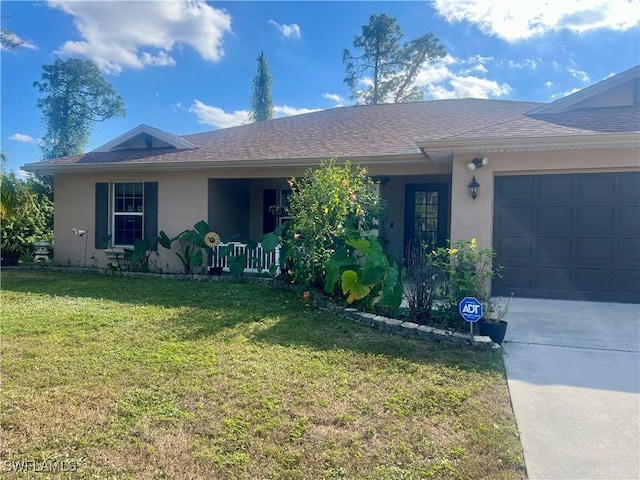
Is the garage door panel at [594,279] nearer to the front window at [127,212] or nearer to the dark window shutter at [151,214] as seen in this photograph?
the dark window shutter at [151,214]

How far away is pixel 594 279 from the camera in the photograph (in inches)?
277

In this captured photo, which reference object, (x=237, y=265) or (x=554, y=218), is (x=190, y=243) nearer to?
(x=237, y=265)

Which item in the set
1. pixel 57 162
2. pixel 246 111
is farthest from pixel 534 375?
pixel 246 111

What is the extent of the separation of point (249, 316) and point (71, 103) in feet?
99.2

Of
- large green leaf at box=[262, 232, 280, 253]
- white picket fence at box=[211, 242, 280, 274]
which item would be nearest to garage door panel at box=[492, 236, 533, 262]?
large green leaf at box=[262, 232, 280, 253]

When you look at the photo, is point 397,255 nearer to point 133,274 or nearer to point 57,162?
point 133,274

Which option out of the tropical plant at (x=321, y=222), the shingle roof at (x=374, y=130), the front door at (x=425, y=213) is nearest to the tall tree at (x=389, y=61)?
the shingle roof at (x=374, y=130)

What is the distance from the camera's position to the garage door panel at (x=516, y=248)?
24.1ft

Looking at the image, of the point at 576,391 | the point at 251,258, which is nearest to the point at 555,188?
the point at 576,391

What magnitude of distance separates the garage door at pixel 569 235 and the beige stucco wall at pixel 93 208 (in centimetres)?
704

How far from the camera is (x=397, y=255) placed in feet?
36.4

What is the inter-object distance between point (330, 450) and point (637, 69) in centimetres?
870

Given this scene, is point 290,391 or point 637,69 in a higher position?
point 637,69

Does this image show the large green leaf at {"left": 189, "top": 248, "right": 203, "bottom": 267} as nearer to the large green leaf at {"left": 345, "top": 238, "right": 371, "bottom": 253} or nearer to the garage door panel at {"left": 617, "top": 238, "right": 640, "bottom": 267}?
the large green leaf at {"left": 345, "top": 238, "right": 371, "bottom": 253}
